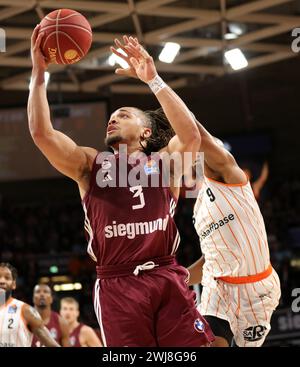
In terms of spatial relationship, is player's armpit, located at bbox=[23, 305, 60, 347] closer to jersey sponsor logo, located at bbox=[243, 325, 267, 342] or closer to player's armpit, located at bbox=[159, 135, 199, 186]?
jersey sponsor logo, located at bbox=[243, 325, 267, 342]

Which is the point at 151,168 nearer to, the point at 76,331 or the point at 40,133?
the point at 40,133

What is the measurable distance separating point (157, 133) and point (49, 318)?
14.8ft

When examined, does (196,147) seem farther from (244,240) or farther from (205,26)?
(205,26)

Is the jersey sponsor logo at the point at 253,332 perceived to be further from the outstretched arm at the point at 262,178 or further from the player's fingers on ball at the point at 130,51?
the outstretched arm at the point at 262,178

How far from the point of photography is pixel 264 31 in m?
15.2

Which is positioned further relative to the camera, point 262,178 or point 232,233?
point 262,178

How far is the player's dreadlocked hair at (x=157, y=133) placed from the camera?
460cm

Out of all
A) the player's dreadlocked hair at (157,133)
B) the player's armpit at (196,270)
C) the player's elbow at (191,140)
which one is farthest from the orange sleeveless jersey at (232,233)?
the player's elbow at (191,140)

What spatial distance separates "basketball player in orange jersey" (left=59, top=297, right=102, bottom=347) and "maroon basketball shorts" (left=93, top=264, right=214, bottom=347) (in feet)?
17.1

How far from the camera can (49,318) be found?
870cm

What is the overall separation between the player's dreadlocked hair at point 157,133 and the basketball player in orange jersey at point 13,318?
116 inches

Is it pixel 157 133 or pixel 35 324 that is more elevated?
pixel 157 133

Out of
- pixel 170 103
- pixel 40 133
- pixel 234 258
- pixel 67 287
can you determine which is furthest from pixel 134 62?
pixel 67 287
